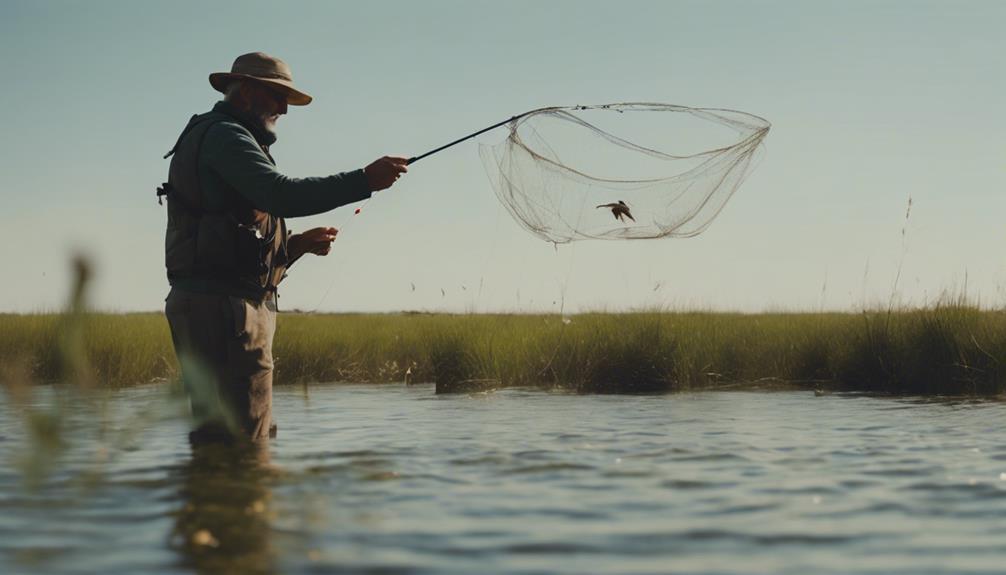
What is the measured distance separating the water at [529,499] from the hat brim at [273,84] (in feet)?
6.69

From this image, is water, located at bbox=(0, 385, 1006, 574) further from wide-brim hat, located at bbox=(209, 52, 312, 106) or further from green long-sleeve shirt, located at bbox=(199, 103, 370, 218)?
wide-brim hat, located at bbox=(209, 52, 312, 106)

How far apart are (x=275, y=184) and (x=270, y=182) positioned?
31 millimetres

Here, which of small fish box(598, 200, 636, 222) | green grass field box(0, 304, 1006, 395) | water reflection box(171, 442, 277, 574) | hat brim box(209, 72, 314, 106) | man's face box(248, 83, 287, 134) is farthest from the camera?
green grass field box(0, 304, 1006, 395)

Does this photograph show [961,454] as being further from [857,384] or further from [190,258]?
[857,384]

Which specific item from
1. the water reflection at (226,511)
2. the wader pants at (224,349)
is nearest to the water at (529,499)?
the water reflection at (226,511)

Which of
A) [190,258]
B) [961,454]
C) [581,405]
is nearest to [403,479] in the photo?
[190,258]

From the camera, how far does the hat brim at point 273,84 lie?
6.21m

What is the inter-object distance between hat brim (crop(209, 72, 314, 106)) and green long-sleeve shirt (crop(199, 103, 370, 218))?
485 mm

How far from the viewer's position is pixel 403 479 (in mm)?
6234

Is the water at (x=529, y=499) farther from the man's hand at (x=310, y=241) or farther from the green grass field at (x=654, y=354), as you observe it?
the green grass field at (x=654, y=354)

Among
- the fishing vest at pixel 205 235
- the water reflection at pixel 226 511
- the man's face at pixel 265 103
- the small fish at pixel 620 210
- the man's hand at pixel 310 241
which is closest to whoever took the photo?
the water reflection at pixel 226 511

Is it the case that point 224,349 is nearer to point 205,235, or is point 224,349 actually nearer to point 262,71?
point 205,235

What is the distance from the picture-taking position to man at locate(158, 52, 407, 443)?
574 centimetres

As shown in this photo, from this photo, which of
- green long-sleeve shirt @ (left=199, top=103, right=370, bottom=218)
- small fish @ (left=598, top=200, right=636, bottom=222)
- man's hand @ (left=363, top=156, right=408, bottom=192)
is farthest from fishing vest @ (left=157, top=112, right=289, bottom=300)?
small fish @ (left=598, top=200, right=636, bottom=222)
